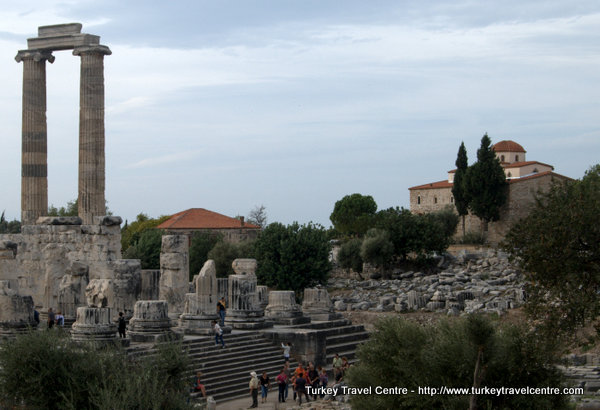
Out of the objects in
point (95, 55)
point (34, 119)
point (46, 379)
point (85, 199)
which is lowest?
point (46, 379)

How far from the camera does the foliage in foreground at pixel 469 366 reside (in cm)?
1538

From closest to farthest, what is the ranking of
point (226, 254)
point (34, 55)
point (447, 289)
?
point (34, 55), point (447, 289), point (226, 254)

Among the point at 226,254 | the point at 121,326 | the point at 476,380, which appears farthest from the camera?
the point at 226,254

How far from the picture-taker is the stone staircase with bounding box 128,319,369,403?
2138 cm

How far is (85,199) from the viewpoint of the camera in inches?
1240

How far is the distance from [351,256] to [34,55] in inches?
990

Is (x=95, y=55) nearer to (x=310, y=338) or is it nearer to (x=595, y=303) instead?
(x=310, y=338)

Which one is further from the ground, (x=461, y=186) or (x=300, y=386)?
(x=461, y=186)

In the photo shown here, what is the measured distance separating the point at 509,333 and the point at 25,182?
69.3 ft

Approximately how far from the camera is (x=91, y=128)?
103ft

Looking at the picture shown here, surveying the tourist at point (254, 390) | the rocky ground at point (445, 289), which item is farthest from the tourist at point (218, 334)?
the rocky ground at point (445, 289)

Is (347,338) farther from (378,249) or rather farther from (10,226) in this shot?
(10,226)

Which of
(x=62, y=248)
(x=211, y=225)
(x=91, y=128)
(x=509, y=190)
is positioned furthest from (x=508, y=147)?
(x=62, y=248)

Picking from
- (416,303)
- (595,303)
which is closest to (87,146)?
(416,303)
